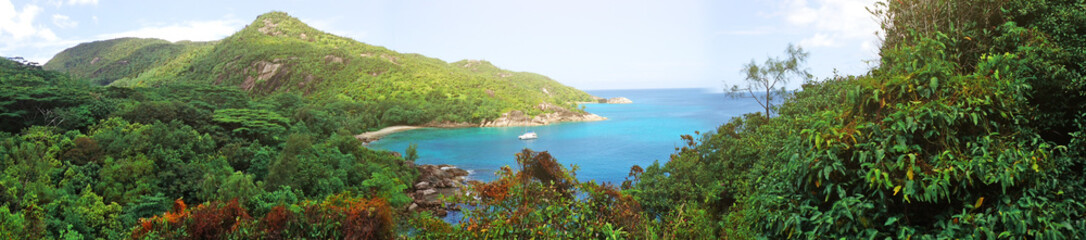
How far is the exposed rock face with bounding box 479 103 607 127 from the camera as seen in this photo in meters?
53.6

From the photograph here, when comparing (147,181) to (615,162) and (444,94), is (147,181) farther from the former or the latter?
(444,94)

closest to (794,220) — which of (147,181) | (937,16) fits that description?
Answer: (937,16)

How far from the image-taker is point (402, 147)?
39.1 metres

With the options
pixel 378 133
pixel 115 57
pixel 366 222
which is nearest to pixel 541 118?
pixel 378 133

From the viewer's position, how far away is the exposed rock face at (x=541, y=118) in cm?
5356

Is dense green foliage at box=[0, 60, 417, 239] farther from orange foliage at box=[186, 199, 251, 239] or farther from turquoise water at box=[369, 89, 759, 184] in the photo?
turquoise water at box=[369, 89, 759, 184]

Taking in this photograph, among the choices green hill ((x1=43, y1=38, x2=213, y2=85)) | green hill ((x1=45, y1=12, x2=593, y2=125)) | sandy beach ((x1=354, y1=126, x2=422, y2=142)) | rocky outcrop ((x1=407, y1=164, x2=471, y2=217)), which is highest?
green hill ((x1=43, y1=38, x2=213, y2=85))

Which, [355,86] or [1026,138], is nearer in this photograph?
[1026,138]

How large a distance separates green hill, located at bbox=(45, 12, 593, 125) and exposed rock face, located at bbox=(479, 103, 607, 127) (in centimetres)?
85

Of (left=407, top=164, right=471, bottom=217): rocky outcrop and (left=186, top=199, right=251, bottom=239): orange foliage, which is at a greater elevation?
(left=186, top=199, right=251, bottom=239): orange foliage

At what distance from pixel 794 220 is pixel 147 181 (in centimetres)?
1485

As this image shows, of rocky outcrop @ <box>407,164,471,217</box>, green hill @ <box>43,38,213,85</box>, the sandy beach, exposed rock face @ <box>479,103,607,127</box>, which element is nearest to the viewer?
rocky outcrop @ <box>407,164,471,217</box>

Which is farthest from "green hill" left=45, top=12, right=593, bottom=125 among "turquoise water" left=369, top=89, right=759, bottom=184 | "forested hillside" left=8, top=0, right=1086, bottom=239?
"forested hillside" left=8, top=0, right=1086, bottom=239

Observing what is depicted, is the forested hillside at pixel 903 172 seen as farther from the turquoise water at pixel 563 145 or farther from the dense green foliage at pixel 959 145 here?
the turquoise water at pixel 563 145
